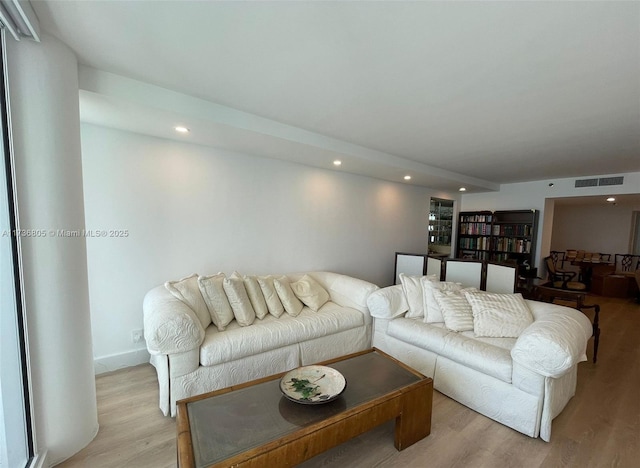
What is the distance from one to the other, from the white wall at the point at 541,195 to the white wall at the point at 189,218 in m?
3.30

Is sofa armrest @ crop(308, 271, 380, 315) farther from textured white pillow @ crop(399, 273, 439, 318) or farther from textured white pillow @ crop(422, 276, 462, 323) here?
textured white pillow @ crop(422, 276, 462, 323)

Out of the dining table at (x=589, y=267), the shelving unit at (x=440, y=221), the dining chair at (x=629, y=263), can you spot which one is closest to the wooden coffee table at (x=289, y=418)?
the shelving unit at (x=440, y=221)

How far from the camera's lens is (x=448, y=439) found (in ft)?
5.74

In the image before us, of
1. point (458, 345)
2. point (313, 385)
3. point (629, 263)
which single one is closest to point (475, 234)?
point (458, 345)

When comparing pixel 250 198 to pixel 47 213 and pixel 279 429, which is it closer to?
pixel 47 213

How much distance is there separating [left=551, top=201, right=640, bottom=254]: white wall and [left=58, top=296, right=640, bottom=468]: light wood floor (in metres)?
6.78

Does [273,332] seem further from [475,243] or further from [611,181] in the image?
[611,181]

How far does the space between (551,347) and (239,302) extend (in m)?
2.30

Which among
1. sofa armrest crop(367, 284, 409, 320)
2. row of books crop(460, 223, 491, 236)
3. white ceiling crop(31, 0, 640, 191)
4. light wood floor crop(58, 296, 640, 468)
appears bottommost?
light wood floor crop(58, 296, 640, 468)

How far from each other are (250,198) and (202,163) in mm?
620

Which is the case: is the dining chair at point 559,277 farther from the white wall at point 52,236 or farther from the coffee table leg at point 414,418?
the white wall at point 52,236

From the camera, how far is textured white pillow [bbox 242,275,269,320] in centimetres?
253

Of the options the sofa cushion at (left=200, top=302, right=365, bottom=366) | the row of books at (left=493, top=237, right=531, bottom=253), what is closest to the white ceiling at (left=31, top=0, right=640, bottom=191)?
the sofa cushion at (left=200, top=302, right=365, bottom=366)

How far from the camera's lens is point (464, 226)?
5.90 m
